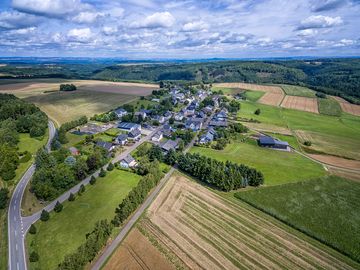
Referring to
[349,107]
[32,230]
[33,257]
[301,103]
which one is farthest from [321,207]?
[349,107]

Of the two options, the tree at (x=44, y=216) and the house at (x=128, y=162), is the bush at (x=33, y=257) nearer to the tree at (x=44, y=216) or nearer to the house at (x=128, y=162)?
the tree at (x=44, y=216)

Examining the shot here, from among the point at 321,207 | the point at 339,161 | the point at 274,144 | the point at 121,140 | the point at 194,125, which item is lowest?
the point at 194,125

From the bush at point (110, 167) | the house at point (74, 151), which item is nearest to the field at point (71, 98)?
the house at point (74, 151)

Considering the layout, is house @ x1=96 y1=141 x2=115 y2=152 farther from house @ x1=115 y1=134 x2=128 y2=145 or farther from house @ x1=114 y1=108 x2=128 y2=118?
house @ x1=114 y1=108 x2=128 y2=118

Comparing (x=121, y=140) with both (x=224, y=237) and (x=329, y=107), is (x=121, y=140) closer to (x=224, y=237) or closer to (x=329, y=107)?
(x=224, y=237)

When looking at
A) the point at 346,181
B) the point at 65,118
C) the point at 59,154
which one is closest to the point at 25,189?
the point at 59,154

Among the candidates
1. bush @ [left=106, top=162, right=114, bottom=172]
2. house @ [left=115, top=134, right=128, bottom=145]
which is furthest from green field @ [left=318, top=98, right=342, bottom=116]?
bush @ [left=106, top=162, right=114, bottom=172]
